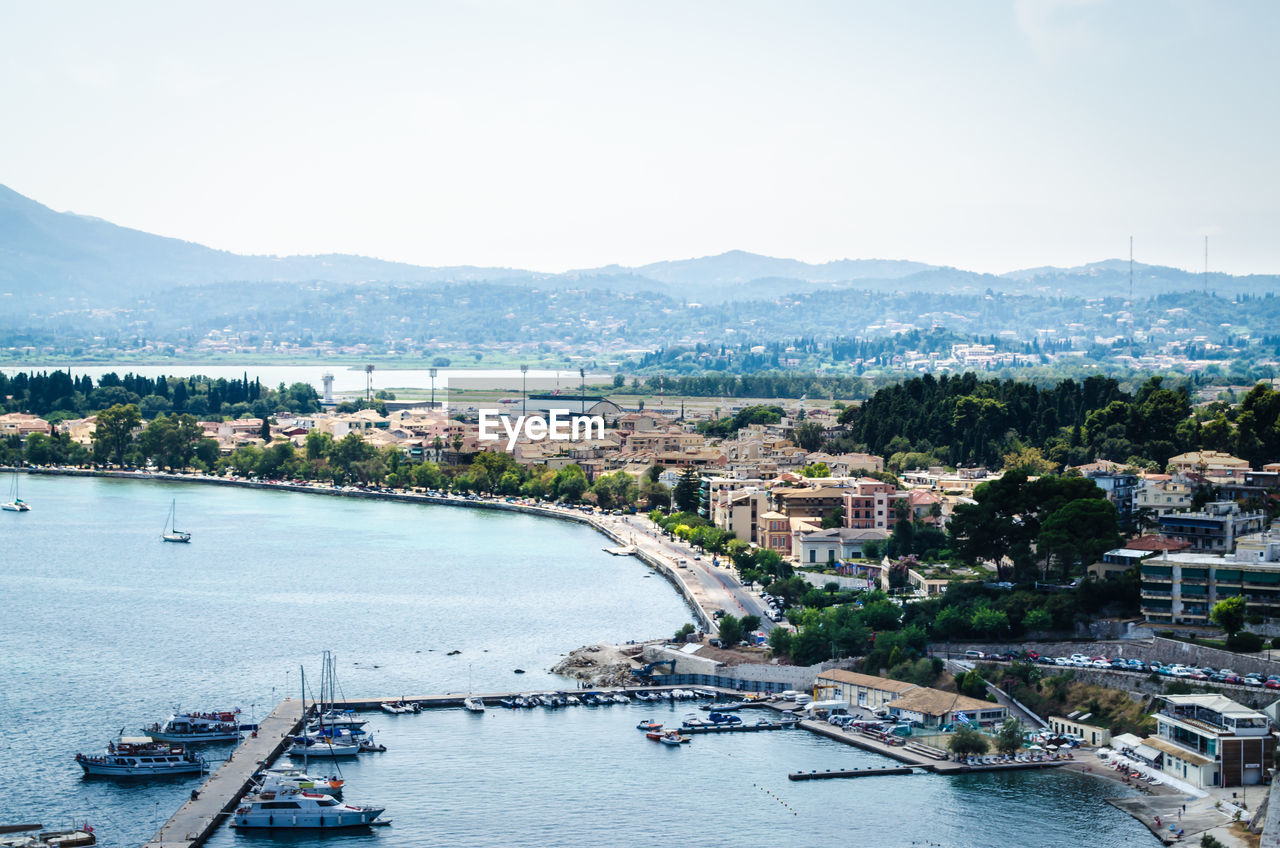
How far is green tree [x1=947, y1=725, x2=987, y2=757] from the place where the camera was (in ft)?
52.2

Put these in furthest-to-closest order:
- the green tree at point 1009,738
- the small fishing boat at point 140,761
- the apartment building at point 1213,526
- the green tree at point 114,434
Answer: the green tree at point 114,434 → the apartment building at point 1213,526 → the green tree at point 1009,738 → the small fishing boat at point 140,761

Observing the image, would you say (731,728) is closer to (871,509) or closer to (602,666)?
(602,666)

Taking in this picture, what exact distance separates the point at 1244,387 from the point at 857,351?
56.1 meters

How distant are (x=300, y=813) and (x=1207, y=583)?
10261 mm

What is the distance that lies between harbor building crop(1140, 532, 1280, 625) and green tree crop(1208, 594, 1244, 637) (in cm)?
21

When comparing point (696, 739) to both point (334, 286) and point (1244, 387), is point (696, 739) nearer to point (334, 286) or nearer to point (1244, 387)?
point (1244, 387)

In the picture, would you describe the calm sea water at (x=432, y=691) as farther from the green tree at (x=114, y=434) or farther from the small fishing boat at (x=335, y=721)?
the green tree at (x=114, y=434)

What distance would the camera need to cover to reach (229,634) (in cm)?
2164

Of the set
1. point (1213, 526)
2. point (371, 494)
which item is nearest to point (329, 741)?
point (1213, 526)

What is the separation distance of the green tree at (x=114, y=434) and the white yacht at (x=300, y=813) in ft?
112

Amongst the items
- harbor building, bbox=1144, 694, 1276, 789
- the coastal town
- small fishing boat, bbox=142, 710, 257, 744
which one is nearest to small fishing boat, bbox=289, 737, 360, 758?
small fishing boat, bbox=142, 710, 257, 744

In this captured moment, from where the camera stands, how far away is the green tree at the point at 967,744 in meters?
15.9

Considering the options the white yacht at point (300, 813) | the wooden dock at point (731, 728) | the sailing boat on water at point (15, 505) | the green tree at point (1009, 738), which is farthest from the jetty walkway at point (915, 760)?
the sailing boat on water at point (15, 505)

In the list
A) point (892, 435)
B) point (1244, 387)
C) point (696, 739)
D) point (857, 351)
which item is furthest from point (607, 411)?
point (857, 351)
